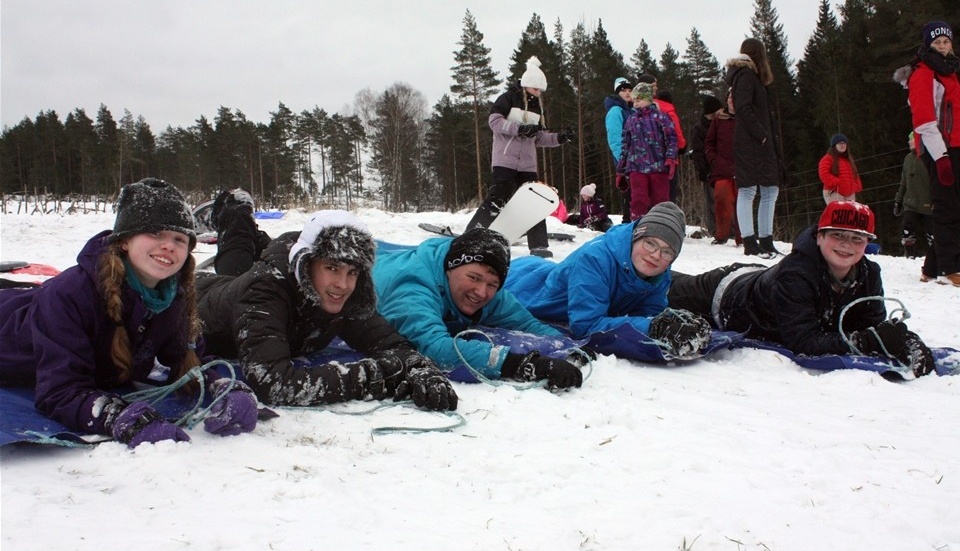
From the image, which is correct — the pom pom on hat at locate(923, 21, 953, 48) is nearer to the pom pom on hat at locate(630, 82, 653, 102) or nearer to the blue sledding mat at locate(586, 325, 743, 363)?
the pom pom on hat at locate(630, 82, 653, 102)

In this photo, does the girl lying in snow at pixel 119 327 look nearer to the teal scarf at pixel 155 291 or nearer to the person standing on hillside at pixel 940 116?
the teal scarf at pixel 155 291

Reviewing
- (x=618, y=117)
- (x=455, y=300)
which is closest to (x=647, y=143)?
(x=618, y=117)

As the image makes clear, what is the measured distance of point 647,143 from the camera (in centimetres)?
681

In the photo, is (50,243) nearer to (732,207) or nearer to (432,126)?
(732,207)

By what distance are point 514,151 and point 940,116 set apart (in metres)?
3.56

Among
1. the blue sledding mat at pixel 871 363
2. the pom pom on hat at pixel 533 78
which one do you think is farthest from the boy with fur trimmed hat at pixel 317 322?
the pom pom on hat at pixel 533 78

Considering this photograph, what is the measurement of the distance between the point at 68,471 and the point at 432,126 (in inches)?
1329

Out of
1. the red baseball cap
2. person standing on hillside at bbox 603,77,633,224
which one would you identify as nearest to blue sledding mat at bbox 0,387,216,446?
the red baseball cap

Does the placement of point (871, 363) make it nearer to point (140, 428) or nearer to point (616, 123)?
point (140, 428)

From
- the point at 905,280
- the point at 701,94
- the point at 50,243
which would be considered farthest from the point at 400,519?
the point at 701,94

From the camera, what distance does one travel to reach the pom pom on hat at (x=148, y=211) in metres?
1.95

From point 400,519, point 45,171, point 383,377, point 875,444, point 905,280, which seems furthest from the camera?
point 45,171

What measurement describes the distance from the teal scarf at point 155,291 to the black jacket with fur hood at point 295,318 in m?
0.31

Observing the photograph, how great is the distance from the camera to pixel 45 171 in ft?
131
